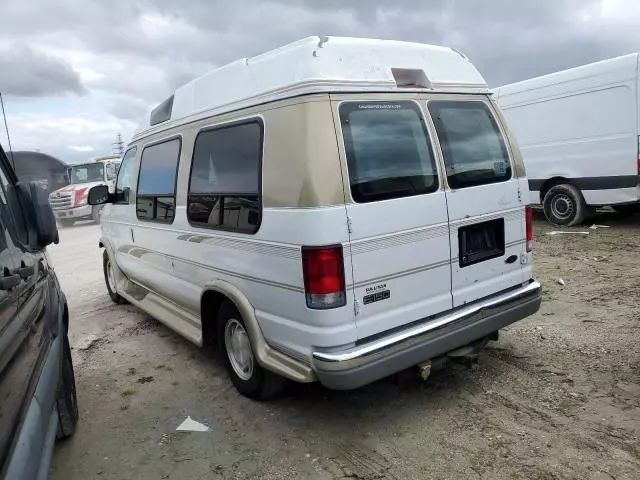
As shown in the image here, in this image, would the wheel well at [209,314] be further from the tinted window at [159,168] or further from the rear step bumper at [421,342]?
the rear step bumper at [421,342]

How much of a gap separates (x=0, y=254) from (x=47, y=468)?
877 mm

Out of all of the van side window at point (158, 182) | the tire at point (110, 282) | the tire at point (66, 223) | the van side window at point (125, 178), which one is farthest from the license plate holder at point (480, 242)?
the tire at point (66, 223)

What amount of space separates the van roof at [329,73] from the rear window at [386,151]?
15 cm

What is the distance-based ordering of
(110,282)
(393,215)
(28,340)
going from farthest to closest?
(110,282)
(393,215)
(28,340)

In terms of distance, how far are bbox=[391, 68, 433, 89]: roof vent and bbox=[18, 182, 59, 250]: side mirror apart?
7.53 ft

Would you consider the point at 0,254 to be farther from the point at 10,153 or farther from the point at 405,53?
the point at 405,53

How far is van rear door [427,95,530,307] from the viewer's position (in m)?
3.49

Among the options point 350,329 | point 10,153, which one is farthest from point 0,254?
point 350,329

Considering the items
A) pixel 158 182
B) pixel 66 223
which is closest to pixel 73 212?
pixel 66 223

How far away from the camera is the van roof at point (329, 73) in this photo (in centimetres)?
304

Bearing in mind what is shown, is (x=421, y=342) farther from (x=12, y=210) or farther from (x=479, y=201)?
(x=12, y=210)

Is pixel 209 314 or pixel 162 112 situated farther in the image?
pixel 162 112

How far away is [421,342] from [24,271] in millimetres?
2226

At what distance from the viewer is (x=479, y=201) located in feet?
11.8
